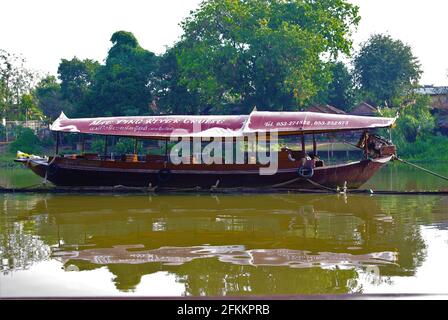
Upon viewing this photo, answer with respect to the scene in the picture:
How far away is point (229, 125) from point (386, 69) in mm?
25390

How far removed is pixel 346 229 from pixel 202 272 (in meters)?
3.52

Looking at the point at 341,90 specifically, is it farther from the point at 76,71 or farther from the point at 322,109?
the point at 76,71

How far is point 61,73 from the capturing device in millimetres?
Answer: 41719

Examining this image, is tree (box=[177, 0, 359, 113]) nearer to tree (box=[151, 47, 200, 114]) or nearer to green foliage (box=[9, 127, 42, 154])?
tree (box=[151, 47, 200, 114])

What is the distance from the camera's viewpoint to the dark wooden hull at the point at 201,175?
13883mm

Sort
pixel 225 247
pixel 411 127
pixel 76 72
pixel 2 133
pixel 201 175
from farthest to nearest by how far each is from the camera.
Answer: pixel 76 72 → pixel 2 133 → pixel 411 127 → pixel 201 175 → pixel 225 247

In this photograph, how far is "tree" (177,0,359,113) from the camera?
91.0 feet

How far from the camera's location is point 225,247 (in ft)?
23.7

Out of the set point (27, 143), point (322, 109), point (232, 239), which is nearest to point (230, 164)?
point (232, 239)

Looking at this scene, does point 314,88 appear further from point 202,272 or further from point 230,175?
point 202,272

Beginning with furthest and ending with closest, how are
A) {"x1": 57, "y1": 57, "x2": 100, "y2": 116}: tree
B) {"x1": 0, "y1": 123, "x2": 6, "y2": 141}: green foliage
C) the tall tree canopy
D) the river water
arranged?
the tall tree canopy, {"x1": 57, "y1": 57, "x2": 100, "y2": 116}: tree, {"x1": 0, "y1": 123, "x2": 6, "y2": 141}: green foliage, the river water

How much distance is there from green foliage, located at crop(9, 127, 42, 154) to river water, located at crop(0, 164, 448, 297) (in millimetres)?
19547

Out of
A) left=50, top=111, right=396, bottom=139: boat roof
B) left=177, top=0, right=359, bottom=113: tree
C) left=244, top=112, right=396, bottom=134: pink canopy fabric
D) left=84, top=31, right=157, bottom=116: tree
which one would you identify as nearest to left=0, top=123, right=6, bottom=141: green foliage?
left=84, top=31, right=157, bottom=116: tree

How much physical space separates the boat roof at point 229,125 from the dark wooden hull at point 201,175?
851mm
